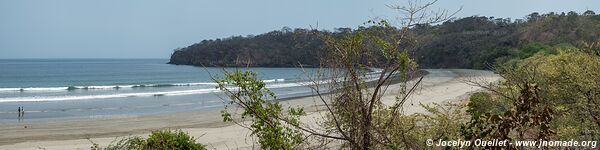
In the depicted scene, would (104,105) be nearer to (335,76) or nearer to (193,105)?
(193,105)

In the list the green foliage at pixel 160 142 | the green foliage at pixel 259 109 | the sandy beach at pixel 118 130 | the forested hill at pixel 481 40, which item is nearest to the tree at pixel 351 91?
the green foliage at pixel 259 109

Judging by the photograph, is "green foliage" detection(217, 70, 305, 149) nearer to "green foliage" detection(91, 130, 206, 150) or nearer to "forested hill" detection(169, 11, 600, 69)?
"green foliage" detection(91, 130, 206, 150)

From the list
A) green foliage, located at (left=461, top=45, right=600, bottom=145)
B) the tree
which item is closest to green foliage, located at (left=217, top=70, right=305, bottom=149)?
the tree

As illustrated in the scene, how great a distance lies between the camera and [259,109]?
365 cm

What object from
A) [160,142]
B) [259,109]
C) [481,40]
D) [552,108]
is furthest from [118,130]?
[481,40]

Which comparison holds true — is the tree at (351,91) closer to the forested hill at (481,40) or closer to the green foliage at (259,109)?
the green foliage at (259,109)

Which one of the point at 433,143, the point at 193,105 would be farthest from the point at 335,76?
the point at 193,105

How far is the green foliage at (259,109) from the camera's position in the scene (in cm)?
359

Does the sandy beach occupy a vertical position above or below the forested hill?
below

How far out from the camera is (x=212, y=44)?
136m

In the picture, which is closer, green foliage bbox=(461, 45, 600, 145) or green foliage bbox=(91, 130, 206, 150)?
green foliage bbox=(461, 45, 600, 145)

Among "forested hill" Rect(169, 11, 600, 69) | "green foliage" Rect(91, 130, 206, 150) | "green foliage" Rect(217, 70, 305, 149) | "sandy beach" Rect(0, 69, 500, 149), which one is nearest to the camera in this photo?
"green foliage" Rect(217, 70, 305, 149)

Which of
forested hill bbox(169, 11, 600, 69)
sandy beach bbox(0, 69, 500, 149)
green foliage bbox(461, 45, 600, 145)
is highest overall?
forested hill bbox(169, 11, 600, 69)

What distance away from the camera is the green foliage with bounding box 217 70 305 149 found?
11.8 feet
